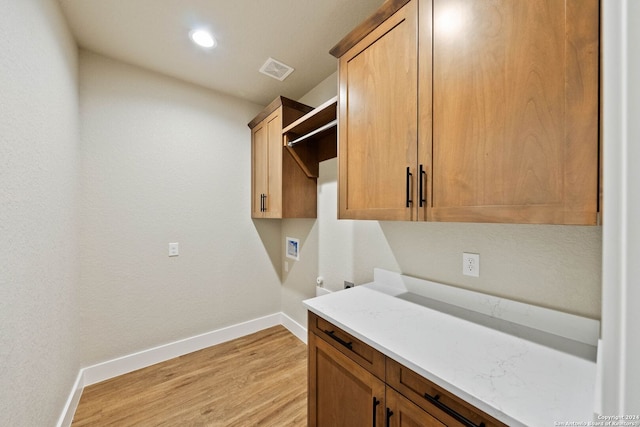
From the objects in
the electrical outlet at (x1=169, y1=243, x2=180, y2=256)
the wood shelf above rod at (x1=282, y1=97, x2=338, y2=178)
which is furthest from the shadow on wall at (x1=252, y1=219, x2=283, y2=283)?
the wood shelf above rod at (x1=282, y1=97, x2=338, y2=178)

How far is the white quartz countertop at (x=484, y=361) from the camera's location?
2.15 ft

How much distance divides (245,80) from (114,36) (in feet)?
3.12

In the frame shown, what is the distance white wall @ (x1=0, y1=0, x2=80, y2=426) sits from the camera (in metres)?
0.96

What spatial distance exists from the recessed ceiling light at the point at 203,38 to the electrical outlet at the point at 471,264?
86.6 inches

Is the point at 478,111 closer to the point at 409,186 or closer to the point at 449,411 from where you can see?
the point at 409,186

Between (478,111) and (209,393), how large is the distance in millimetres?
2434

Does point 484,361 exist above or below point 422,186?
below

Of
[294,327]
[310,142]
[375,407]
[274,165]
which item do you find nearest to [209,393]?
[294,327]

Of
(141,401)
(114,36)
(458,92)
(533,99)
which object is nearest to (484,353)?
(533,99)

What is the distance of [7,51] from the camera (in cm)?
98

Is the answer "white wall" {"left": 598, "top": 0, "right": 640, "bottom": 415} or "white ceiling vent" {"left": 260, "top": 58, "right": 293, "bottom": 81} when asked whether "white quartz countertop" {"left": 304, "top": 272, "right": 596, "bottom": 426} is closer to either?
"white wall" {"left": 598, "top": 0, "right": 640, "bottom": 415}

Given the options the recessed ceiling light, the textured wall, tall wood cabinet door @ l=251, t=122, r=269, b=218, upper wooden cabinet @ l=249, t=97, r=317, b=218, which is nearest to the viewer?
the recessed ceiling light

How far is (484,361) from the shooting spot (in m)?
0.85

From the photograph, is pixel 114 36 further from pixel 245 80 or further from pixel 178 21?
pixel 245 80
